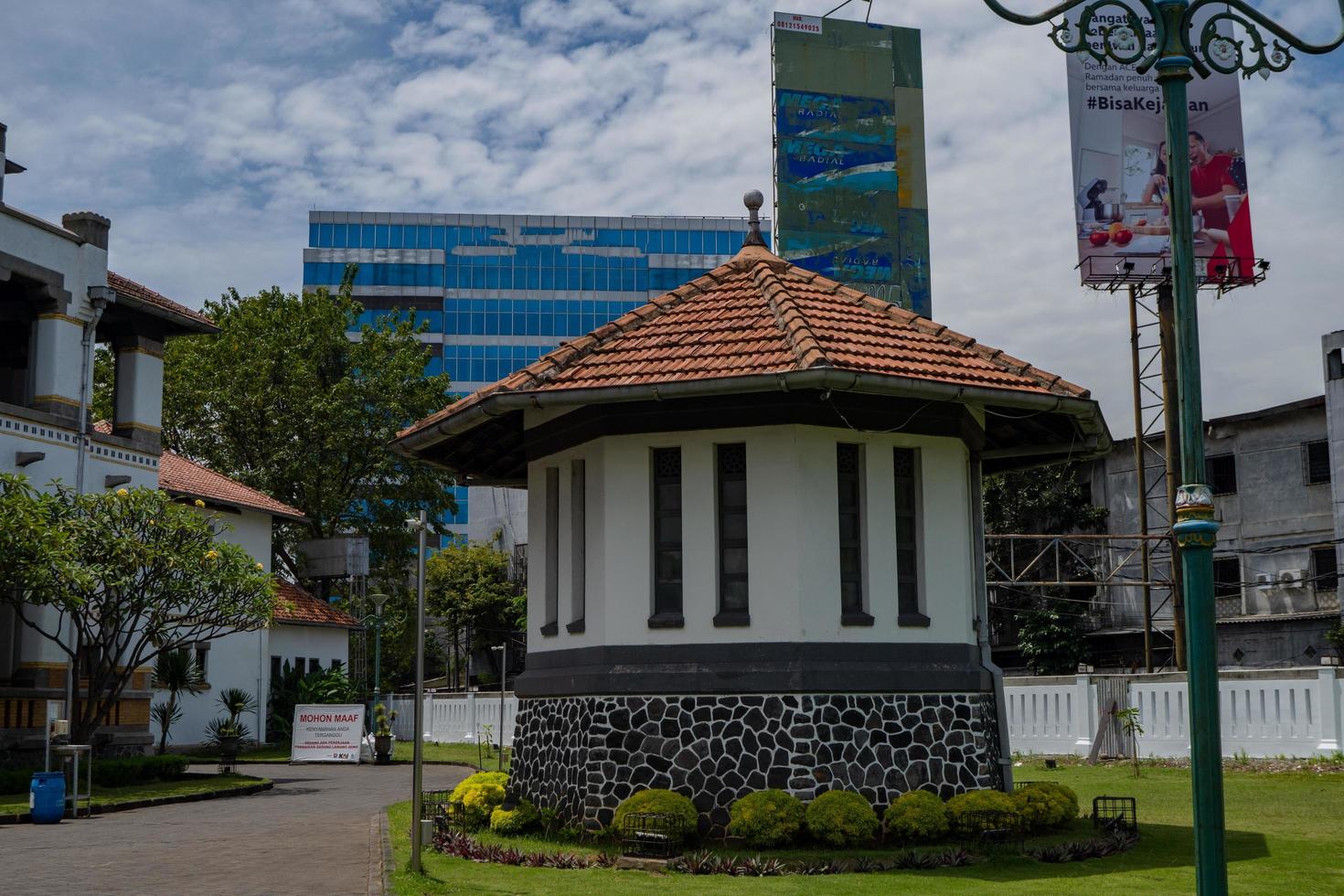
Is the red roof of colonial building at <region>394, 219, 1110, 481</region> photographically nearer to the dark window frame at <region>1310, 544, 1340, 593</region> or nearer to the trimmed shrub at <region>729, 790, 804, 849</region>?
the trimmed shrub at <region>729, 790, 804, 849</region>

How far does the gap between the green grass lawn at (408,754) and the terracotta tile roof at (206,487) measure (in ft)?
21.8

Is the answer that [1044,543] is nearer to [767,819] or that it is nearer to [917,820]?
[917,820]

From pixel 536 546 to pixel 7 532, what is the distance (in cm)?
1068

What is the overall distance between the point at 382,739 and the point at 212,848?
19925 millimetres

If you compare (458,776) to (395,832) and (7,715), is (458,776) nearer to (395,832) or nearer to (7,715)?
(7,715)

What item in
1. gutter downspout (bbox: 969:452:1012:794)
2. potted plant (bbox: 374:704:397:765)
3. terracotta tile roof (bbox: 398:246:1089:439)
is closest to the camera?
terracotta tile roof (bbox: 398:246:1089:439)

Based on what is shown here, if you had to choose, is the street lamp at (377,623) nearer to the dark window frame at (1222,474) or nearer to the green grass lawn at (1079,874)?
the green grass lawn at (1079,874)

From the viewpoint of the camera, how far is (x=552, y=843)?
1523 cm

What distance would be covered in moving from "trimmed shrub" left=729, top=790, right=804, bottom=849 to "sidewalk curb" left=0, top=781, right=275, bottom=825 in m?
12.0

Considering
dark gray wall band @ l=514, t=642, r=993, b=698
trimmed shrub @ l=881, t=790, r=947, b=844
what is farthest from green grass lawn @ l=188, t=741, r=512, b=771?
trimmed shrub @ l=881, t=790, r=947, b=844

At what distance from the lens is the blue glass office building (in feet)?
277

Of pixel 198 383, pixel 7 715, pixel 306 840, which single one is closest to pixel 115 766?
pixel 7 715

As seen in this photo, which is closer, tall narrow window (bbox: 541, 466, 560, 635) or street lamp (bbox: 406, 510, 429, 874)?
street lamp (bbox: 406, 510, 429, 874)

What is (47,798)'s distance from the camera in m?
20.3
